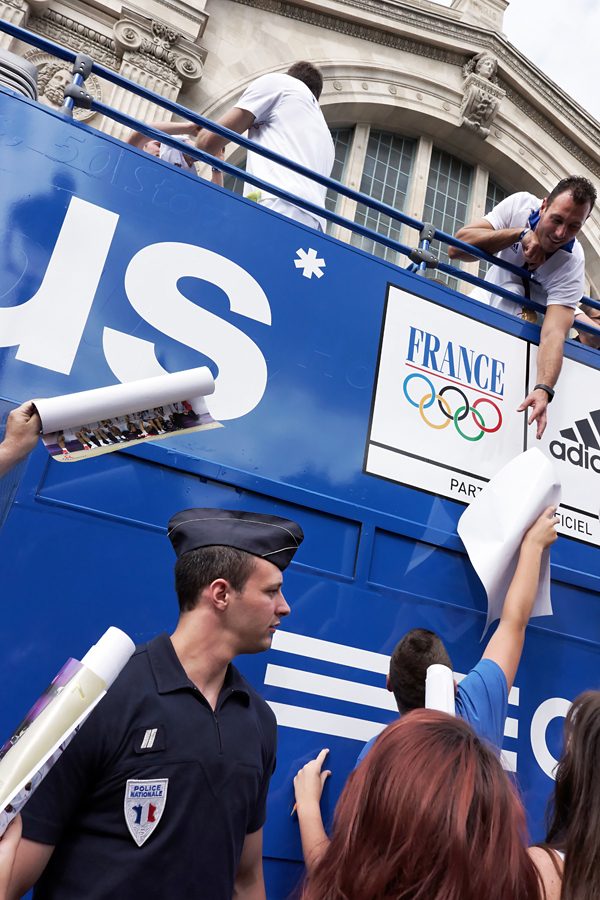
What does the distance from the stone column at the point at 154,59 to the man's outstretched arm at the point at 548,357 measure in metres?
6.09

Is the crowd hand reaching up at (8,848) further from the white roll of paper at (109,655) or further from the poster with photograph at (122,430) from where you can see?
the poster with photograph at (122,430)

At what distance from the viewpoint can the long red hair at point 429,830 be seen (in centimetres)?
98

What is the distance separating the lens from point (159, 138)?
296cm

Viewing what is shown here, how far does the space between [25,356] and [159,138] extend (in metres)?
1.36

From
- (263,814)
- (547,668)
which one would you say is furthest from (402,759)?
(547,668)

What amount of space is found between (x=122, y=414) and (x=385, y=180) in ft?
33.6

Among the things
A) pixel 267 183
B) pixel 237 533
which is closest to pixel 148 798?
pixel 237 533

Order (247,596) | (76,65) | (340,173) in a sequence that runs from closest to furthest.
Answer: (247,596) → (76,65) → (340,173)

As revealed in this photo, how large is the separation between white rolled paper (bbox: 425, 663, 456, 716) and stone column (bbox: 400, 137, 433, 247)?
31.7ft

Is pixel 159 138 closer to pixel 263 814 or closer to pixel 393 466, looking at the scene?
pixel 393 466

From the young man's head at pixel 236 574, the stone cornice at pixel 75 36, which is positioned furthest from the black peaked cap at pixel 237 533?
the stone cornice at pixel 75 36

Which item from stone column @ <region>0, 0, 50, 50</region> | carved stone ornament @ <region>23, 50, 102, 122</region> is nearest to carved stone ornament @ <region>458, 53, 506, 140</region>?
carved stone ornament @ <region>23, 50, 102, 122</region>

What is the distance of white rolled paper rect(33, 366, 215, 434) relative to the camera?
1.53m

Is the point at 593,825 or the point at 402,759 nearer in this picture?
the point at 402,759
